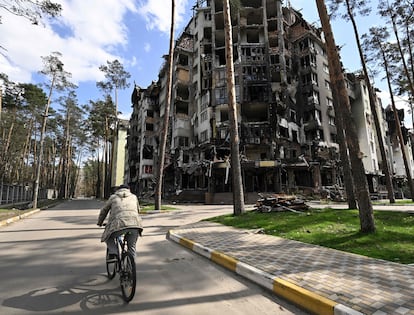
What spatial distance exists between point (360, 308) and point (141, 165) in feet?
155

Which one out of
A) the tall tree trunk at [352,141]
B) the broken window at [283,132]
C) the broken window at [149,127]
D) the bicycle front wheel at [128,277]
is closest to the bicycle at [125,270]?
the bicycle front wheel at [128,277]

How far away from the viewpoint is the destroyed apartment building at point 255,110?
32.9 m

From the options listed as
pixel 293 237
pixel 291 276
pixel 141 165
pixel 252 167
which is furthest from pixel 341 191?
pixel 141 165

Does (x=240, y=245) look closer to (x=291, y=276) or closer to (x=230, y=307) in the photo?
(x=291, y=276)

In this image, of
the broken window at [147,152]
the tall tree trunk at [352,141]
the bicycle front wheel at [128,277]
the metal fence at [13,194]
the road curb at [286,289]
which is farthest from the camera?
the broken window at [147,152]

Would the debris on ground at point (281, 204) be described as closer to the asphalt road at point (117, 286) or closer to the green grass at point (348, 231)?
the green grass at point (348, 231)

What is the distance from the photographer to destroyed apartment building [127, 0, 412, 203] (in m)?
32.9

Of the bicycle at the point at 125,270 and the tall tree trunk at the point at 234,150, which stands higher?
the tall tree trunk at the point at 234,150

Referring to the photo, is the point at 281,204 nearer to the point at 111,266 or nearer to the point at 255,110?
the point at 111,266

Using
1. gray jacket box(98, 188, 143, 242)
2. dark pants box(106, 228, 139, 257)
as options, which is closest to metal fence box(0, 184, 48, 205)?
gray jacket box(98, 188, 143, 242)

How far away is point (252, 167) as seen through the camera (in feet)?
98.7

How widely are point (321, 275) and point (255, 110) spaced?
33406 millimetres

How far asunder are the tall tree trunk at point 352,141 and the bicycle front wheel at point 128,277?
274 inches

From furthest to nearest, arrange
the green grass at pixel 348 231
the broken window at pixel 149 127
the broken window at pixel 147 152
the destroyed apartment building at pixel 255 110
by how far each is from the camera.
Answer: the broken window at pixel 149 127, the broken window at pixel 147 152, the destroyed apartment building at pixel 255 110, the green grass at pixel 348 231
